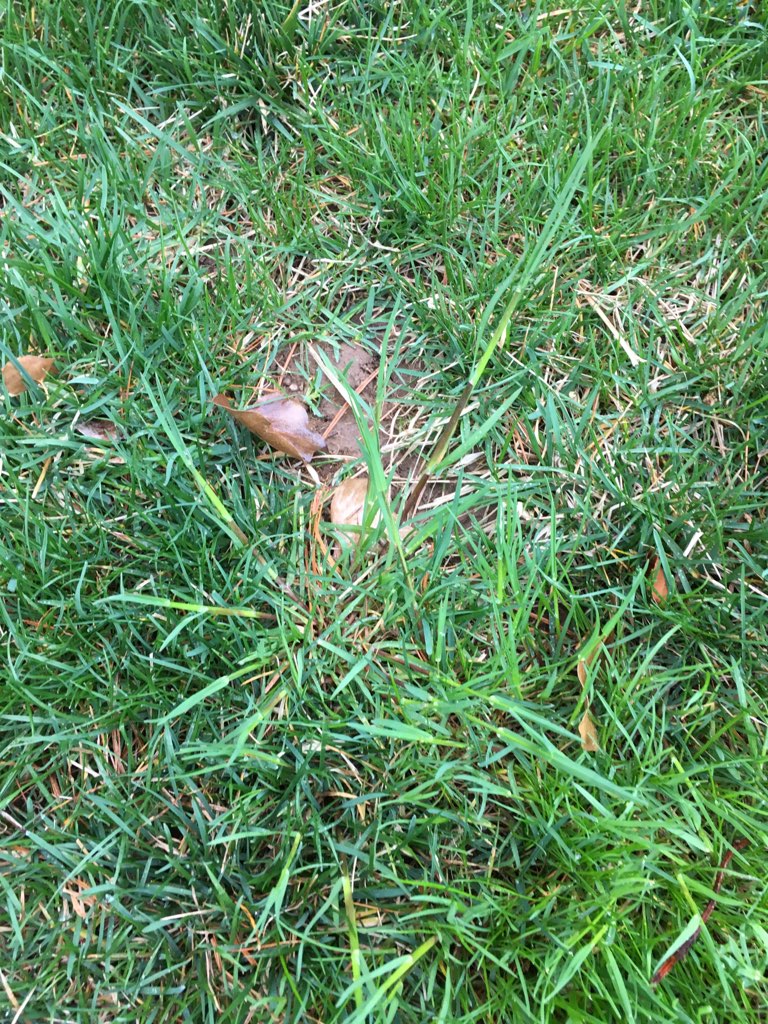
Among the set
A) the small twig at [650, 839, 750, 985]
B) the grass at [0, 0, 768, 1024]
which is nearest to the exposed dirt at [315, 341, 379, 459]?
the grass at [0, 0, 768, 1024]

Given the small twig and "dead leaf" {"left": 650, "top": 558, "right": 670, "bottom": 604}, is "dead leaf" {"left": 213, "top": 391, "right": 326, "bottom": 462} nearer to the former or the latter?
"dead leaf" {"left": 650, "top": 558, "right": 670, "bottom": 604}

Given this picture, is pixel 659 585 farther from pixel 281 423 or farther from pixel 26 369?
pixel 26 369

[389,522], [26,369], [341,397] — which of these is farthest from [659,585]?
[26,369]

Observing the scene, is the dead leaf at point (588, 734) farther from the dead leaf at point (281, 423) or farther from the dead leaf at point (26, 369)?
the dead leaf at point (26, 369)

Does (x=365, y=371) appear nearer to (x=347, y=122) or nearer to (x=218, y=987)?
(x=347, y=122)

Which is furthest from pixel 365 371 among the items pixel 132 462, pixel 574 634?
pixel 574 634
